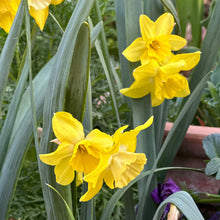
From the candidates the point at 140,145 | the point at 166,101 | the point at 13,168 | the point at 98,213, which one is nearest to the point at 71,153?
A: the point at 13,168

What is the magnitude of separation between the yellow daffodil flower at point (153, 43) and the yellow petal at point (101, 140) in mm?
233

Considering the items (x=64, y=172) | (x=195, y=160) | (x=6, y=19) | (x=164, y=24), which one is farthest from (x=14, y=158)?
(x=195, y=160)

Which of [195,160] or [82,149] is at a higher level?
[82,149]

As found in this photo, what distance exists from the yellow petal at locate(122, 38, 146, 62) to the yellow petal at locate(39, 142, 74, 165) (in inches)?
9.9

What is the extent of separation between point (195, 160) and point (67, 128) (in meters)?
0.58

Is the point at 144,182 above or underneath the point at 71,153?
underneath

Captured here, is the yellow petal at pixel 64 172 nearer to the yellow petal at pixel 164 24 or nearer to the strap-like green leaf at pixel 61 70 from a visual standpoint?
the strap-like green leaf at pixel 61 70

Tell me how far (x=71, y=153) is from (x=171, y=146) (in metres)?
0.35

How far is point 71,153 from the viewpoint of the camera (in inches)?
18.9

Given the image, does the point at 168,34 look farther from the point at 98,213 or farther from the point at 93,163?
the point at 98,213

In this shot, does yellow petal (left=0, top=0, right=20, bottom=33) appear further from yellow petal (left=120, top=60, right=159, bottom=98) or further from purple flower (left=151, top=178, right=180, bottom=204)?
purple flower (left=151, top=178, right=180, bottom=204)

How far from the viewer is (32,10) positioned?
54cm

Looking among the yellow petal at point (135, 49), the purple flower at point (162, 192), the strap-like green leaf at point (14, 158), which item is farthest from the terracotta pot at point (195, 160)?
the strap-like green leaf at point (14, 158)

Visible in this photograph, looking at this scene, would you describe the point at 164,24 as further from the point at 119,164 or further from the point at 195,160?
the point at 195,160
